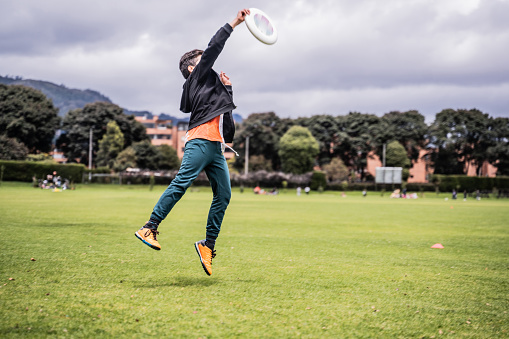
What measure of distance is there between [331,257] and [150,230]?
148 inches

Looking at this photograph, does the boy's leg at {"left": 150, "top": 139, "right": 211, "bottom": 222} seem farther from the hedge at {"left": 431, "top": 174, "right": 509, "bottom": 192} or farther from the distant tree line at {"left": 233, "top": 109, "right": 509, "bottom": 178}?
the distant tree line at {"left": 233, "top": 109, "right": 509, "bottom": 178}

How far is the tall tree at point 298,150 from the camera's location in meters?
87.9

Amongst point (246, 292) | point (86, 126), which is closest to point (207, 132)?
point (246, 292)

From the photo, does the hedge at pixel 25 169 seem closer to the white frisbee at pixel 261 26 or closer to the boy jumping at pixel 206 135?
the boy jumping at pixel 206 135

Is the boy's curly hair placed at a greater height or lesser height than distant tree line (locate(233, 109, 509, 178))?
lesser

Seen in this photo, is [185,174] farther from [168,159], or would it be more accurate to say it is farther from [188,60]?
[168,159]

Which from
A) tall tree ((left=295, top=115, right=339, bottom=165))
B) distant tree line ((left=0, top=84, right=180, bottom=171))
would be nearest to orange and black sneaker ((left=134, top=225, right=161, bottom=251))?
distant tree line ((left=0, top=84, right=180, bottom=171))

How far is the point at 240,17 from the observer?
5.45 metres

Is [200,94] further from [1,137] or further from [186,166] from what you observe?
[1,137]

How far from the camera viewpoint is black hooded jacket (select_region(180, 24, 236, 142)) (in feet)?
17.3

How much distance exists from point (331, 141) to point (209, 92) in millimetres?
91408

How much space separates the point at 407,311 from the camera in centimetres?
427

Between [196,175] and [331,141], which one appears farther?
[331,141]

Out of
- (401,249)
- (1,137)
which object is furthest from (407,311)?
(1,137)
